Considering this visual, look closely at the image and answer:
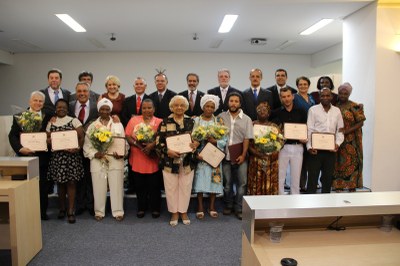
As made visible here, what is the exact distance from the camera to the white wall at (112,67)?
33.6 ft

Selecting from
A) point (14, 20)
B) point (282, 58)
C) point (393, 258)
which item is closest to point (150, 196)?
point (393, 258)

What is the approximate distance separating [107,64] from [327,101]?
8018 mm

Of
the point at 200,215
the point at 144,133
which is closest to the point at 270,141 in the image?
the point at 200,215

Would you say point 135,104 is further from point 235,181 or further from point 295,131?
point 295,131

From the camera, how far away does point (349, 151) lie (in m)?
4.15

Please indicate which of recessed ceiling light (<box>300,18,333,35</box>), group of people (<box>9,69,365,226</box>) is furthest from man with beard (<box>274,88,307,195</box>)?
recessed ceiling light (<box>300,18,333,35</box>)

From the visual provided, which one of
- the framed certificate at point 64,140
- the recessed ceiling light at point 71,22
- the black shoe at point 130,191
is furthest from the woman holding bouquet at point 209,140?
the recessed ceiling light at point 71,22

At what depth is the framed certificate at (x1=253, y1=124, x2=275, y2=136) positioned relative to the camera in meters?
3.67

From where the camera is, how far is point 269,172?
3822 mm

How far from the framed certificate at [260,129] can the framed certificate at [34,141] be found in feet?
7.84

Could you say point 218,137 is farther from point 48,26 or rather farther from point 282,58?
point 282,58

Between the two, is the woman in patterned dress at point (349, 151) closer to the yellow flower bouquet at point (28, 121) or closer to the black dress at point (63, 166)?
the black dress at point (63, 166)

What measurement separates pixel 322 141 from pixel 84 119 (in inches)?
118

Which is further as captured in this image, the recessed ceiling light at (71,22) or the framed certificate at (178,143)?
the recessed ceiling light at (71,22)
